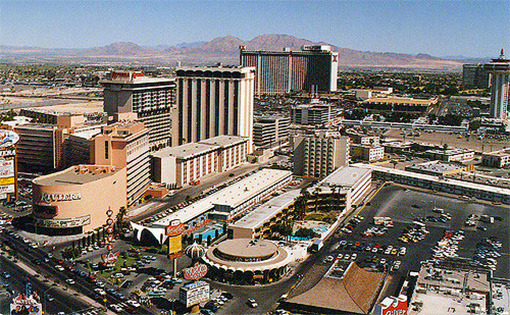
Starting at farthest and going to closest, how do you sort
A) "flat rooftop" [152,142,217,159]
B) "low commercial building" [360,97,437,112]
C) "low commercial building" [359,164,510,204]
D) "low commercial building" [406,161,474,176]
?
"low commercial building" [360,97,437,112] < "low commercial building" [406,161,474,176] < "flat rooftop" [152,142,217,159] < "low commercial building" [359,164,510,204]

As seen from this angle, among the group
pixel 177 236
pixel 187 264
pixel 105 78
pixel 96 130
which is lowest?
pixel 187 264

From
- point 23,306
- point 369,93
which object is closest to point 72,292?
point 23,306

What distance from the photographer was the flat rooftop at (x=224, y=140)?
157 ft

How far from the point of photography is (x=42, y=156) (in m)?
44.9

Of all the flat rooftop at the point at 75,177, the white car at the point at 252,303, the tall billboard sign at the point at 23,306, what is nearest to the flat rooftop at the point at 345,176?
the flat rooftop at the point at 75,177

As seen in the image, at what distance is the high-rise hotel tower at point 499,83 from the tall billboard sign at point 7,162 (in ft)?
204

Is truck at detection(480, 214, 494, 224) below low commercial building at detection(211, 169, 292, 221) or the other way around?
below

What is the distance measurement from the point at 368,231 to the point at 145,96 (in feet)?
84.3

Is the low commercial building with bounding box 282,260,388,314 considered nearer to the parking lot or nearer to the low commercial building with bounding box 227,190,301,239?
the parking lot

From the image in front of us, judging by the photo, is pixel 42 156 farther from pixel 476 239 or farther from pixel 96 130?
pixel 476 239

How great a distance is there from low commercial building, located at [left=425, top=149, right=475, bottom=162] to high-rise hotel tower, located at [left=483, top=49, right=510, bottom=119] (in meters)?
24.1

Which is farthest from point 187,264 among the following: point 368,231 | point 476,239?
point 476,239

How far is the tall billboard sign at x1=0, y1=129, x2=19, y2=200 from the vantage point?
1373 inches

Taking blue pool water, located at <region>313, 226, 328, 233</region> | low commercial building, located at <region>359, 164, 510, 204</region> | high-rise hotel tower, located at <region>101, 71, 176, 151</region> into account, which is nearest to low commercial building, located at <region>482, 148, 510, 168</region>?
low commercial building, located at <region>359, 164, 510, 204</region>
